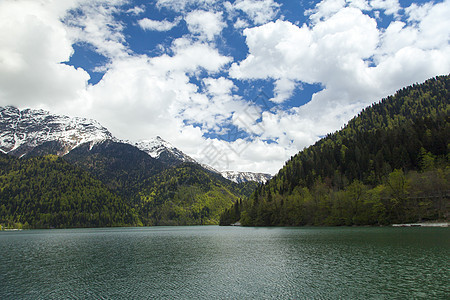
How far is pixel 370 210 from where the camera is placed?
13238 centimetres

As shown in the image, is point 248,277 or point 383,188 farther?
point 383,188

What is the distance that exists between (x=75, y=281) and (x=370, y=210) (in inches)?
5146

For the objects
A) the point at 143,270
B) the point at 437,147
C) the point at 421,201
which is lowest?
the point at 143,270

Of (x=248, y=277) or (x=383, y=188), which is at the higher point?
(x=383, y=188)

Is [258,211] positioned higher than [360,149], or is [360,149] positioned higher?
[360,149]

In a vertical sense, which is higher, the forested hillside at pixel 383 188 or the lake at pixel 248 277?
the forested hillside at pixel 383 188

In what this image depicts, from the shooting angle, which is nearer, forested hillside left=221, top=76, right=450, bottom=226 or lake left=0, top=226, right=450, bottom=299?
lake left=0, top=226, right=450, bottom=299

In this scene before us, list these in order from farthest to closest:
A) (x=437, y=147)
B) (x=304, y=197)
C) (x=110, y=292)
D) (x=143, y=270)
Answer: (x=304, y=197) → (x=437, y=147) → (x=143, y=270) → (x=110, y=292)

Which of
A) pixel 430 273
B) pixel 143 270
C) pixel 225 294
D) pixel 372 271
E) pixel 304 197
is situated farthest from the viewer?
pixel 304 197

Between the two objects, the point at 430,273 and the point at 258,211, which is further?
the point at 258,211

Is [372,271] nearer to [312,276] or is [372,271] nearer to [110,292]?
[312,276]

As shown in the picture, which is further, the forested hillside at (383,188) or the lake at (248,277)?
the forested hillside at (383,188)

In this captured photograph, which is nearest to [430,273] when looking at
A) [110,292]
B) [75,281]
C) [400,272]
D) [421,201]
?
[400,272]

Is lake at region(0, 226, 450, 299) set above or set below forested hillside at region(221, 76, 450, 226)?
below
